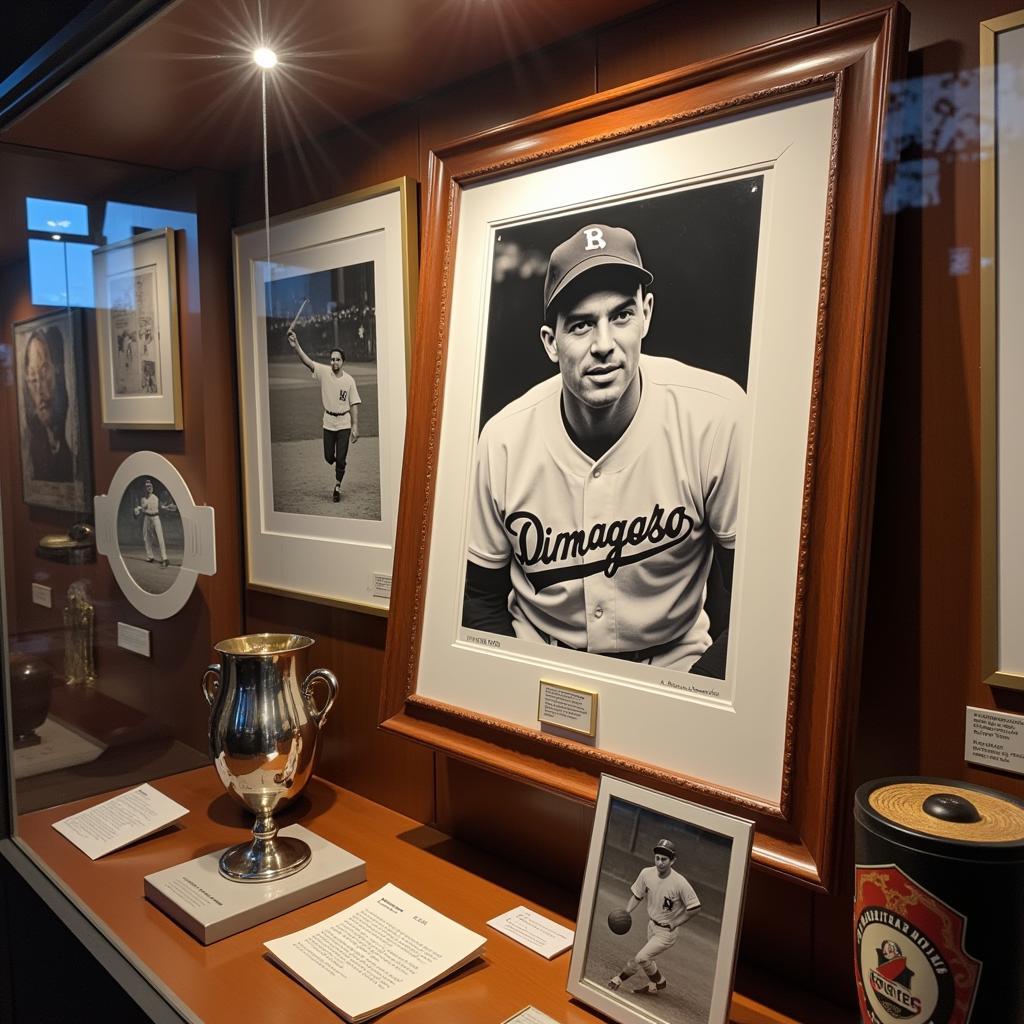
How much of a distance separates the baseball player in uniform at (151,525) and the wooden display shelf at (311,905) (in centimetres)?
46

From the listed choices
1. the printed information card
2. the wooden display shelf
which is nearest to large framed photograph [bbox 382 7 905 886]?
the wooden display shelf

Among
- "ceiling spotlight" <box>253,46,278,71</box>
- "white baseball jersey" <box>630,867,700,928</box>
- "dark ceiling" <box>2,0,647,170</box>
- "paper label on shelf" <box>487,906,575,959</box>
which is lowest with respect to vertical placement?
"paper label on shelf" <box>487,906,575,959</box>

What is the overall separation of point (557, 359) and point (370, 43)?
56cm

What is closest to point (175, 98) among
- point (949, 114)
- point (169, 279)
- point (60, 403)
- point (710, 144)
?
point (169, 279)

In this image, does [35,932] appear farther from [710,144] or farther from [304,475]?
[710,144]

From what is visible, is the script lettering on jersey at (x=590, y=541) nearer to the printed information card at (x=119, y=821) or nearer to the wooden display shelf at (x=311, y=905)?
the wooden display shelf at (x=311, y=905)

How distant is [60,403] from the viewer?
181 cm

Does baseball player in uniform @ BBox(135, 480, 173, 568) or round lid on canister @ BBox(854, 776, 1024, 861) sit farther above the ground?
baseball player in uniform @ BBox(135, 480, 173, 568)

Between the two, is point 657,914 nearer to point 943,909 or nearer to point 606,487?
point 943,909

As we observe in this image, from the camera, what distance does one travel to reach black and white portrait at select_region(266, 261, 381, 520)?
5.52 ft

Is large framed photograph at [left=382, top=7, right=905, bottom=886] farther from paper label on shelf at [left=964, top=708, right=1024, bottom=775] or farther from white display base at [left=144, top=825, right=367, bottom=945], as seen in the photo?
white display base at [left=144, top=825, right=367, bottom=945]

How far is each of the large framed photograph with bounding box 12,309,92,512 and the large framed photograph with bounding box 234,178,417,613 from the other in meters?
0.32

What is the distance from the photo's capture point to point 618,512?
47.8 inches

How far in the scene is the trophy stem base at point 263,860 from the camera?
1407mm
